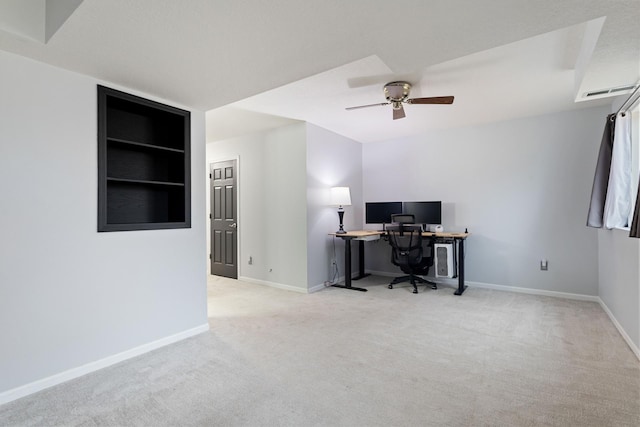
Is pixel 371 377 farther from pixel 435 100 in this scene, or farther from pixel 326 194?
pixel 326 194

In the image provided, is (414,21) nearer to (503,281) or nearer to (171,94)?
(171,94)

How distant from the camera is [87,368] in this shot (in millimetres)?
2252

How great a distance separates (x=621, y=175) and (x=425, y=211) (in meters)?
2.25

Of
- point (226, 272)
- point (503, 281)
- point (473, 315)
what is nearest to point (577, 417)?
point (473, 315)

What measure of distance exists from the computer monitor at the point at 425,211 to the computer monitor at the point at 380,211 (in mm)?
169

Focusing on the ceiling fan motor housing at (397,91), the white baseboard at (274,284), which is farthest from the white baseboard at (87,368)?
the ceiling fan motor housing at (397,91)

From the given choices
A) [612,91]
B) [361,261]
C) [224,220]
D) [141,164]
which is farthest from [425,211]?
[141,164]

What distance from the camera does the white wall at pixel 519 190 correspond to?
4004 millimetres

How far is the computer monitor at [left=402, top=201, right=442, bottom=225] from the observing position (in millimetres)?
4781

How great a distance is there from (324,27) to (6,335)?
8.54 feet

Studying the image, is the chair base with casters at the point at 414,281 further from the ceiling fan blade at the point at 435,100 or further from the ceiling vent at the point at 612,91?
the ceiling vent at the point at 612,91

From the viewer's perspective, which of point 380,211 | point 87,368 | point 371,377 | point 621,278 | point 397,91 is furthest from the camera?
point 380,211

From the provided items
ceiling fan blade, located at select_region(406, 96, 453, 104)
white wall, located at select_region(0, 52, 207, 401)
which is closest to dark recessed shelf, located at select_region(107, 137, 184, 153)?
white wall, located at select_region(0, 52, 207, 401)

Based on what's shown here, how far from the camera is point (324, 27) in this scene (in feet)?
5.48
